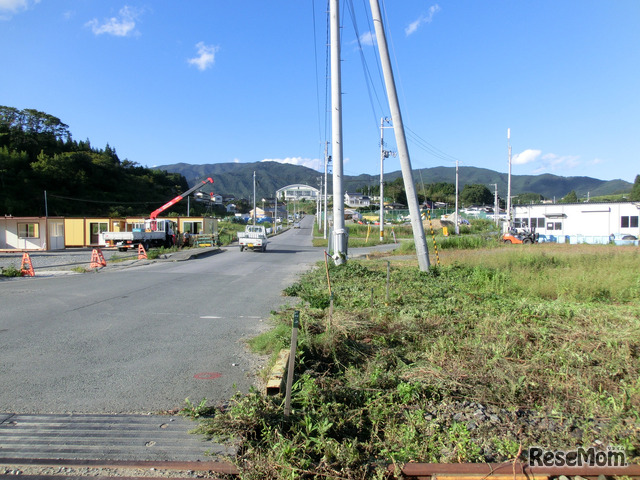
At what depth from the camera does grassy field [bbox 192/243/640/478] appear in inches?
142

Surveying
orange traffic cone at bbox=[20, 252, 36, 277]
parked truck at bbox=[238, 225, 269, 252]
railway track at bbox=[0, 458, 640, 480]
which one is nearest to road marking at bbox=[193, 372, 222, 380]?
railway track at bbox=[0, 458, 640, 480]

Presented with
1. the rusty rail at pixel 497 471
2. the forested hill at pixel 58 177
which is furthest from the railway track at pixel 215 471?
the forested hill at pixel 58 177

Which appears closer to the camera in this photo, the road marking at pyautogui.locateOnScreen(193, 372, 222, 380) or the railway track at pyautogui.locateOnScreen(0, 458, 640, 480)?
the railway track at pyautogui.locateOnScreen(0, 458, 640, 480)

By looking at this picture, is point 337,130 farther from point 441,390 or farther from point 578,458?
point 578,458

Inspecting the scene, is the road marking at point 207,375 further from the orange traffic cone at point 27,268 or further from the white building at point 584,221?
the white building at point 584,221

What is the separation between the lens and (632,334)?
5.84 metres

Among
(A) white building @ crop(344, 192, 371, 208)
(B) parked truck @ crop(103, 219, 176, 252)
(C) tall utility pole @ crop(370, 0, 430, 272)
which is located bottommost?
(B) parked truck @ crop(103, 219, 176, 252)

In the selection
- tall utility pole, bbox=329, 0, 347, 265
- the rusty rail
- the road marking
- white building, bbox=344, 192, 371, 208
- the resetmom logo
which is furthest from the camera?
white building, bbox=344, 192, 371, 208

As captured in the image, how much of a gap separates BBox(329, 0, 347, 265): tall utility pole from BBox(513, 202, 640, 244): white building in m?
27.3

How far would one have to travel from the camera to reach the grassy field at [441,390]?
3.61m

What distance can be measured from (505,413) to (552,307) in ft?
13.5

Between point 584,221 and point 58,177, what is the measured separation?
72948 mm

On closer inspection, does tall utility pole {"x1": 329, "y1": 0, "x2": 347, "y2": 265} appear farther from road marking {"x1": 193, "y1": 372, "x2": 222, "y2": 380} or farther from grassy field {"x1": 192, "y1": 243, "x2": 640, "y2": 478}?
road marking {"x1": 193, "y1": 372, "x2": 222, "y2": 380}

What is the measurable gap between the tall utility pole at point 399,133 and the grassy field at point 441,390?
5.40 meters
